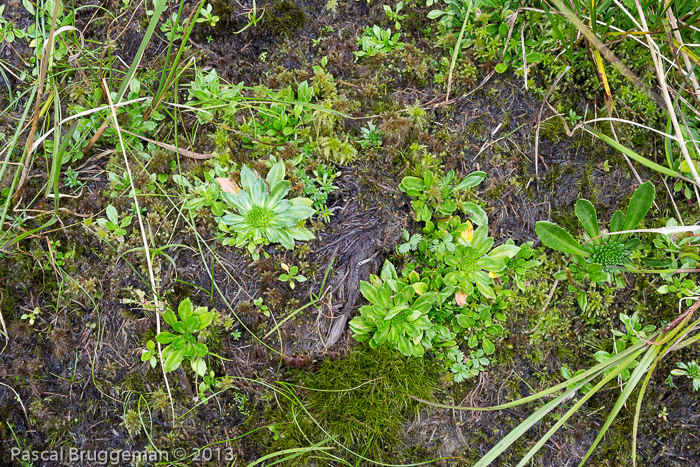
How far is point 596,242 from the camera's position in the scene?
2.66 meters

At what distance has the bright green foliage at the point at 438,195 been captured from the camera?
270cm

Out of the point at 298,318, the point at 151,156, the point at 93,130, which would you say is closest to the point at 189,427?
the point at 298,318

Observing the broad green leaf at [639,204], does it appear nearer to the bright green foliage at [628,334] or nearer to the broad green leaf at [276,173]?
the bright green foliage at [628,334]

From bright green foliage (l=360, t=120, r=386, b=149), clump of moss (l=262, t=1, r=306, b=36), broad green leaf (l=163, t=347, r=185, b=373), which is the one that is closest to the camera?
broad green leaf (l=163, t=347, r=185, b=373)

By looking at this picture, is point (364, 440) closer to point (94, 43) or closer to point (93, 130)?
point (93, 130)

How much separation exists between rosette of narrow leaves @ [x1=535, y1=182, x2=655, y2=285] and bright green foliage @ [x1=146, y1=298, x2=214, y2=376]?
2.18 m

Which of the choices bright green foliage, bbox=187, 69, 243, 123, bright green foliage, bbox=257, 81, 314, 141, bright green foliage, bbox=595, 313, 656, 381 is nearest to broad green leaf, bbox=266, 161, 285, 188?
bright green foliage, bbox=257, 81, 314, 141

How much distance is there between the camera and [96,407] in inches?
109

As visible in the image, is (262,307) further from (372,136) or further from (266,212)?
(372,136)

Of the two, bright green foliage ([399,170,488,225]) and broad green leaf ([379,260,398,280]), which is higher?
→ bright green foliage ([399,170,488,225])

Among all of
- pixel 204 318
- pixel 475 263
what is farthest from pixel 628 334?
pixel 204 318

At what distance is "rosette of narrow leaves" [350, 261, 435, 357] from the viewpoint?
8.45ft

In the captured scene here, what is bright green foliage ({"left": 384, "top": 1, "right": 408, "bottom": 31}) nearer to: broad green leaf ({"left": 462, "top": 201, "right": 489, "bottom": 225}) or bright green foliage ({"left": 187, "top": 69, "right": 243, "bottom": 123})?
bright green foliage ({"left": 187, "top": 69, "right": 243, "bottom": 123})

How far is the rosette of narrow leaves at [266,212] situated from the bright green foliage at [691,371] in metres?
2.59
